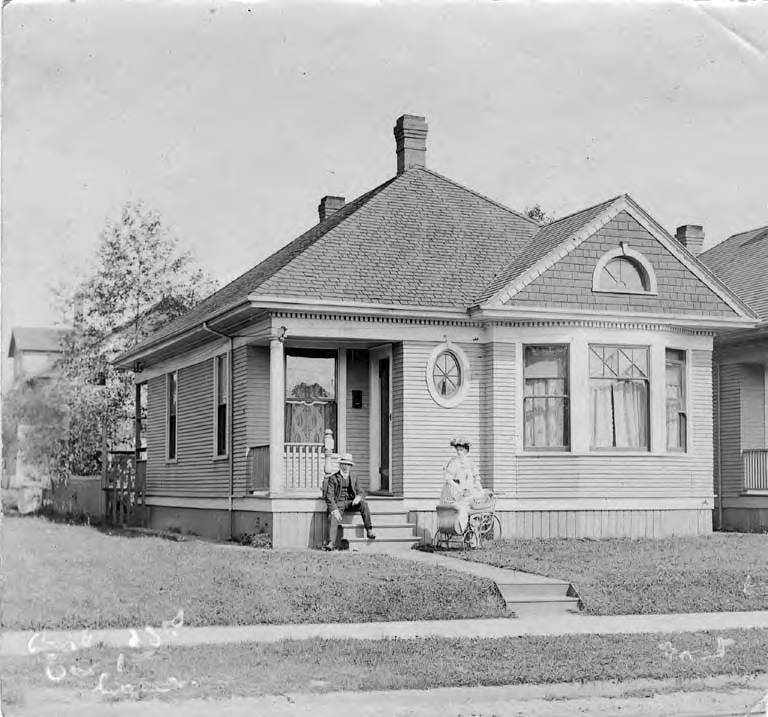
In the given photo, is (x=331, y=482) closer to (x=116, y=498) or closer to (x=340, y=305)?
(x=340, y=305)

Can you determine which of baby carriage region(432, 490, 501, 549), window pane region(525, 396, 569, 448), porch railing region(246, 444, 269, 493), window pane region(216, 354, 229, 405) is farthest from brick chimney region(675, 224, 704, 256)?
porch railing region(246, 444, 269, 493)

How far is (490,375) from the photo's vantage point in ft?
69.7

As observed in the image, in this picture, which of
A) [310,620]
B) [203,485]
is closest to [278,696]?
[310,620]

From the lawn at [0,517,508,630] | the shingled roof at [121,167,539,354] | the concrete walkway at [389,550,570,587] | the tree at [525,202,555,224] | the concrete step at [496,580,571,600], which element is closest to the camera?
the lawn at [0,517,508,630]

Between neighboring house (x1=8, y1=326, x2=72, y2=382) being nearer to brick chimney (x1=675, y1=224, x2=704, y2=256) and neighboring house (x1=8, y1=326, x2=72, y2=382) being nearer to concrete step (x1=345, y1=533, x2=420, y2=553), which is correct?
brick chimney (x1=675, y1=224, x2=704, y2=256)

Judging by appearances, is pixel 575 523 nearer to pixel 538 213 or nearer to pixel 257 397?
pixel 257 397

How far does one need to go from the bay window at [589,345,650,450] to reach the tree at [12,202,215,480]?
1676cm

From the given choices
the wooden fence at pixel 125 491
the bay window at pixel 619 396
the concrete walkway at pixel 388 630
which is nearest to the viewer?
the concrete walkway at pixel 388 630

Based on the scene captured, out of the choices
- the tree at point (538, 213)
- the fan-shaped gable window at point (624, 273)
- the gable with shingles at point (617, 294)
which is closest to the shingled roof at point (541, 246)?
the gable with shingles at point (617, 294)

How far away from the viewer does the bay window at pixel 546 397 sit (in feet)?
70.0

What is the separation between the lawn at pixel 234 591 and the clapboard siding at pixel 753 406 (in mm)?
10595

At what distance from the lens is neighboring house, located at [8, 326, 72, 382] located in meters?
38.4

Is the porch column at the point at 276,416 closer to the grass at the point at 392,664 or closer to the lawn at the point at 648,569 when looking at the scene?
the lawn at the point at 648,569

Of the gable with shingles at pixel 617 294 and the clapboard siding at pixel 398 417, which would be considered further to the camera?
the gable with shingles at pixel 617 294
